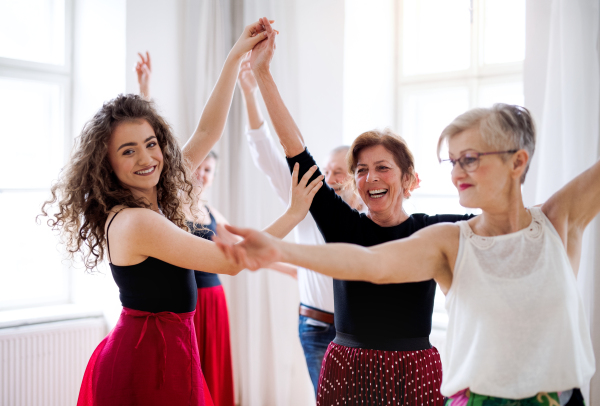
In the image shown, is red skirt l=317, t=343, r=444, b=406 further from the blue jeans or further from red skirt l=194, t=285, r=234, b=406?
red skirt l=194, t=285, r=234, b=406

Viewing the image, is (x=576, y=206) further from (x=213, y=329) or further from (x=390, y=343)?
(x=213, y=329)

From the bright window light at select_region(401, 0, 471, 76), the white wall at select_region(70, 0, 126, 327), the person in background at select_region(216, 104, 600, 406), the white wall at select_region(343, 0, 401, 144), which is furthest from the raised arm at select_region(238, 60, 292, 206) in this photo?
the bright window light at select_region(401, 0, 471, 76)

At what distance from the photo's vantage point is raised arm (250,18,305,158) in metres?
1.44

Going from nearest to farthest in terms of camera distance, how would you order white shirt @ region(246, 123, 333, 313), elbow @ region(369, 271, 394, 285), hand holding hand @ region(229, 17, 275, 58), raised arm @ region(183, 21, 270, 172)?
elbow @ region(369, 271, 394, 285) < hand holding hand @ region(229, 17, 275, 58) < raised arm @ region(183, 21, 270, 172) < white shirt @ region(246, 123, 333, 313)

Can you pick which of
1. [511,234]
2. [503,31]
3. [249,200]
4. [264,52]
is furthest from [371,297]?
[503,31]

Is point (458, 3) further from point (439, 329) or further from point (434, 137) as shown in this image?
point (439, 329)

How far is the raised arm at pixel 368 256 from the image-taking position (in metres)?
0.92

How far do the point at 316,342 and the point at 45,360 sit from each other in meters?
1.93

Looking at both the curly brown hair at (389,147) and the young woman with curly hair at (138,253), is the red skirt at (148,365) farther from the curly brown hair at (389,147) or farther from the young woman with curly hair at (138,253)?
the curly brown hair at (389,147)

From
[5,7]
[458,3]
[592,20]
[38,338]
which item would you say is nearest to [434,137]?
[458,3]

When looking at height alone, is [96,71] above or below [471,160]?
above

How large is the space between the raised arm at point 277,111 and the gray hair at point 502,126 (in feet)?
1.68

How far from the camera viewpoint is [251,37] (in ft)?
5.36

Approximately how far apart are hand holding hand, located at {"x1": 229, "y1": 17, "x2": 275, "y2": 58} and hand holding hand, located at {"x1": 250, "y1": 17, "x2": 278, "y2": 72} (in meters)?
0.01
